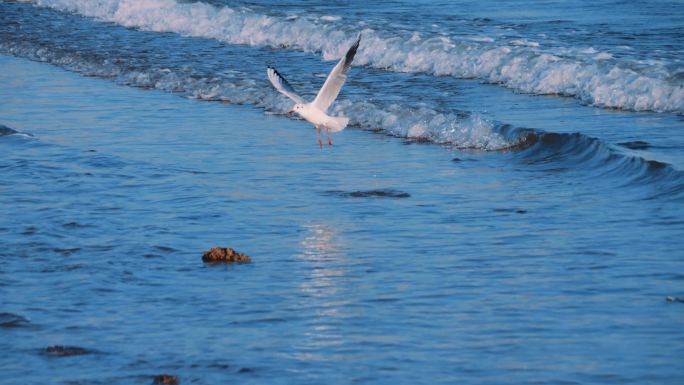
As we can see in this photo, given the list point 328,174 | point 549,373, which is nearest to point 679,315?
point 549,373

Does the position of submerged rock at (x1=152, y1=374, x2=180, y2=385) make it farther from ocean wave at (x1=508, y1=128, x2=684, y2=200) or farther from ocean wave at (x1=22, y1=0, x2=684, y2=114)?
ocean wave at (x1=22, y1=0, x2=684, y2=114)

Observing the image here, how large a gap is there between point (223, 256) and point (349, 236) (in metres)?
1.09

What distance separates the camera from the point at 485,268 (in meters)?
7.31

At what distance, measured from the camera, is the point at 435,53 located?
A: 18.3 metres

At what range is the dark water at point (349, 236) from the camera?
19.2ft

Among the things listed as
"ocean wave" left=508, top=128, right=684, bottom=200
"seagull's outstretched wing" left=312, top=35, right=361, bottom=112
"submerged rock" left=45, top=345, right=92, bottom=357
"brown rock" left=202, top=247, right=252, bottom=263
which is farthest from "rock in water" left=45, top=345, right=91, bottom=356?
"seagull's outstretched wing" left=312, top=35, right=361, bottom=112

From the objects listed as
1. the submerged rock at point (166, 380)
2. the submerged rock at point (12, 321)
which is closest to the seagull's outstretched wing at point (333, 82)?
the submerged rock at point (12, 321)

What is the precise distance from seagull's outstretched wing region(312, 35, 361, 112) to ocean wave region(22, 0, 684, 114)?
12.7ft

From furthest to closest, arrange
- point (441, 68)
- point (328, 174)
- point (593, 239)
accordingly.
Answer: point (441, 68), point (328, 174), point (593, 239)

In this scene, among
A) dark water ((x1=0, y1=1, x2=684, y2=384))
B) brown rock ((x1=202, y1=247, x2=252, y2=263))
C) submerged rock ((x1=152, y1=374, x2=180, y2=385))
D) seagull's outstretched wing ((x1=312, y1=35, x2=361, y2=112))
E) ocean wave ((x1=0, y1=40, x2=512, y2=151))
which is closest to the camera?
submerged rock ((x1=152, y1=374, x2=180, y2=385))

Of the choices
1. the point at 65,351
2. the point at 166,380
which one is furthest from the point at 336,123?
the point at 166,380

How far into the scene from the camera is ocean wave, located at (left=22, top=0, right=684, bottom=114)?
14.0 metres

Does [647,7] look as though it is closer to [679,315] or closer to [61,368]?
[679,315]

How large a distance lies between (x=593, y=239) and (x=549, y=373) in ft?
8.43
